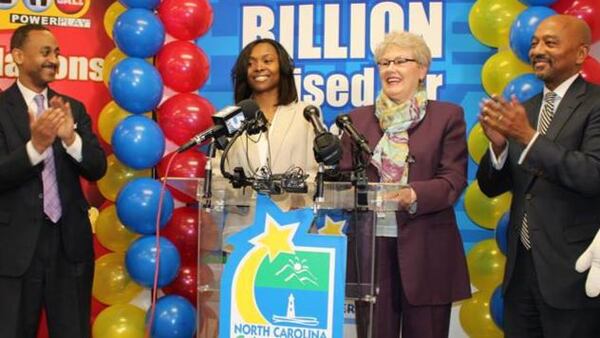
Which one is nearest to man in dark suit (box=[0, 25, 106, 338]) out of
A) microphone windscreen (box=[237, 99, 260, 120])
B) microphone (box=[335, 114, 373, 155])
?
microphone windscreen (box=[237, 99, 260, 120])

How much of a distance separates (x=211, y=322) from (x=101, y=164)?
1.36m

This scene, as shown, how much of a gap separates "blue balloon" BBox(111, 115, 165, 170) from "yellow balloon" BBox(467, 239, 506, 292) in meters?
1.73

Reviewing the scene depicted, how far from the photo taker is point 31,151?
3.44m

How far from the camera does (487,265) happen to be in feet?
13.1

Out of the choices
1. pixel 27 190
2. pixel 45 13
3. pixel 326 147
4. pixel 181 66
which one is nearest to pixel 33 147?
pixel 27 190

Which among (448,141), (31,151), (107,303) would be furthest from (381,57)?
(107,303)

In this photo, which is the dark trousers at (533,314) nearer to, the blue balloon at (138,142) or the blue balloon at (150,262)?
the blue balloon at (150,262)

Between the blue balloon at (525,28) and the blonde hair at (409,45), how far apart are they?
0.54 meters

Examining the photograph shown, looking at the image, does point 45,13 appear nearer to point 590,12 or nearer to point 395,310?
point 395,310

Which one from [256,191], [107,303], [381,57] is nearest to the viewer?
[256,191]

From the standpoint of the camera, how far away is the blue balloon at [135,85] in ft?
13.0

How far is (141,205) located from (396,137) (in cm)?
144

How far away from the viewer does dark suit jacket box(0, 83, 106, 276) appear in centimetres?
351

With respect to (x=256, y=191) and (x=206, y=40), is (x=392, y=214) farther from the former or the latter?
(x=206, y=40)
